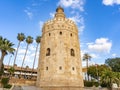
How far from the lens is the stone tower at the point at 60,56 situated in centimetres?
2301

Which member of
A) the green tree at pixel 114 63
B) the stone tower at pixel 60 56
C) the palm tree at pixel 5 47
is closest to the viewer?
the stone tower at pixel 60 56

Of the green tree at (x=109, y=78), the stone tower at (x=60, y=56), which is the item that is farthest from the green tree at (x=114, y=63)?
the stone tower at (x=60, y=56)

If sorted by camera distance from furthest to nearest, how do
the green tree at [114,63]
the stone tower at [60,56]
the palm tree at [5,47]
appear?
the green tree at [114,63] → the palm tree at [5,47] → the stone tower at [60,56]

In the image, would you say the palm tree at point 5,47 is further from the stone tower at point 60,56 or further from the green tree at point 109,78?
the green tree at point 109,78

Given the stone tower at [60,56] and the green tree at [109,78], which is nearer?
the stone tower at [60,56]

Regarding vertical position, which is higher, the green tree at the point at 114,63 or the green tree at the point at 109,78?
the green tree at the point at 114,63

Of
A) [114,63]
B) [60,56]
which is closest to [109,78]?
[60,56]

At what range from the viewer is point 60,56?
77.9ft

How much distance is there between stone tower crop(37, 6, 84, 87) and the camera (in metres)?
23.0

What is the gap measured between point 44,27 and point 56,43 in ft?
14.9

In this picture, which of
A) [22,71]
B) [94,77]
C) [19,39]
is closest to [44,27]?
[19,39]

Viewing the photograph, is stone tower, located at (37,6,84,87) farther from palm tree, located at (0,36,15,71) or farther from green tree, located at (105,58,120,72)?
green tree, located at (105,58,120,72)

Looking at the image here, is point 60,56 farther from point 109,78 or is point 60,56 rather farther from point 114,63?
point 114,63

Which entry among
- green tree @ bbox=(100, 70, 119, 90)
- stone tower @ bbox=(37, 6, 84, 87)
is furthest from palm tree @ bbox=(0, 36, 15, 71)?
green tree @ bbox=(100, 70, 119, 90)
